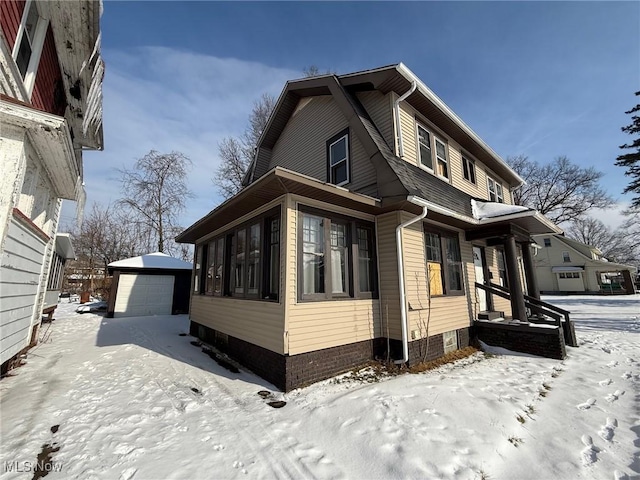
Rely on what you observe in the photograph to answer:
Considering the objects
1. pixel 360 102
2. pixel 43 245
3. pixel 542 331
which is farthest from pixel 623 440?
pixel 43 245

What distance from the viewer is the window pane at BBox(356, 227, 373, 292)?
5.94 metres

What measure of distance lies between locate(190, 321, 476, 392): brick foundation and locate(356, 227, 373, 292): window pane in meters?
1.18

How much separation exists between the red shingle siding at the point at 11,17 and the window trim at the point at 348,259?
14.4 ft

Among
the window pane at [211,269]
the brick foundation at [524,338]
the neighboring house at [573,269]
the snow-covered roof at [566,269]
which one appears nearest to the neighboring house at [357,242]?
the window pane at [211,269]

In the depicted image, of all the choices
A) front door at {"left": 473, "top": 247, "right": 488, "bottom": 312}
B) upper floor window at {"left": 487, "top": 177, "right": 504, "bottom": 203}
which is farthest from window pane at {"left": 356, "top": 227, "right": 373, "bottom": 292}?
upper floor window at {"left": 487, "top": 177, "right": 504, "bottom": 203}

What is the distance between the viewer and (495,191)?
1125 centimetres

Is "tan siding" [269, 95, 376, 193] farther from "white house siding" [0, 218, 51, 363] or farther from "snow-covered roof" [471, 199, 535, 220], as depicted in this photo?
"white house siding" [0, 218, 51, 363]

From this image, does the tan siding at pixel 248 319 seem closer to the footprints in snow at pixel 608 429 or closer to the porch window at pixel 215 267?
the porch window at pixel 215 267

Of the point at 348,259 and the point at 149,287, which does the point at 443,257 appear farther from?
the point at 149,287

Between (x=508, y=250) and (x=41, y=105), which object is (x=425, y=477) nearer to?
(x=508, y=250)

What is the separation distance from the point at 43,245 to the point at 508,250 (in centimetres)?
1096

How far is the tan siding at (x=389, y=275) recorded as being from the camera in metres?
5.80

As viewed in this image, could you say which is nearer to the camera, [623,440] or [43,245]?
[623,440]

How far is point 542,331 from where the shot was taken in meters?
6.51
